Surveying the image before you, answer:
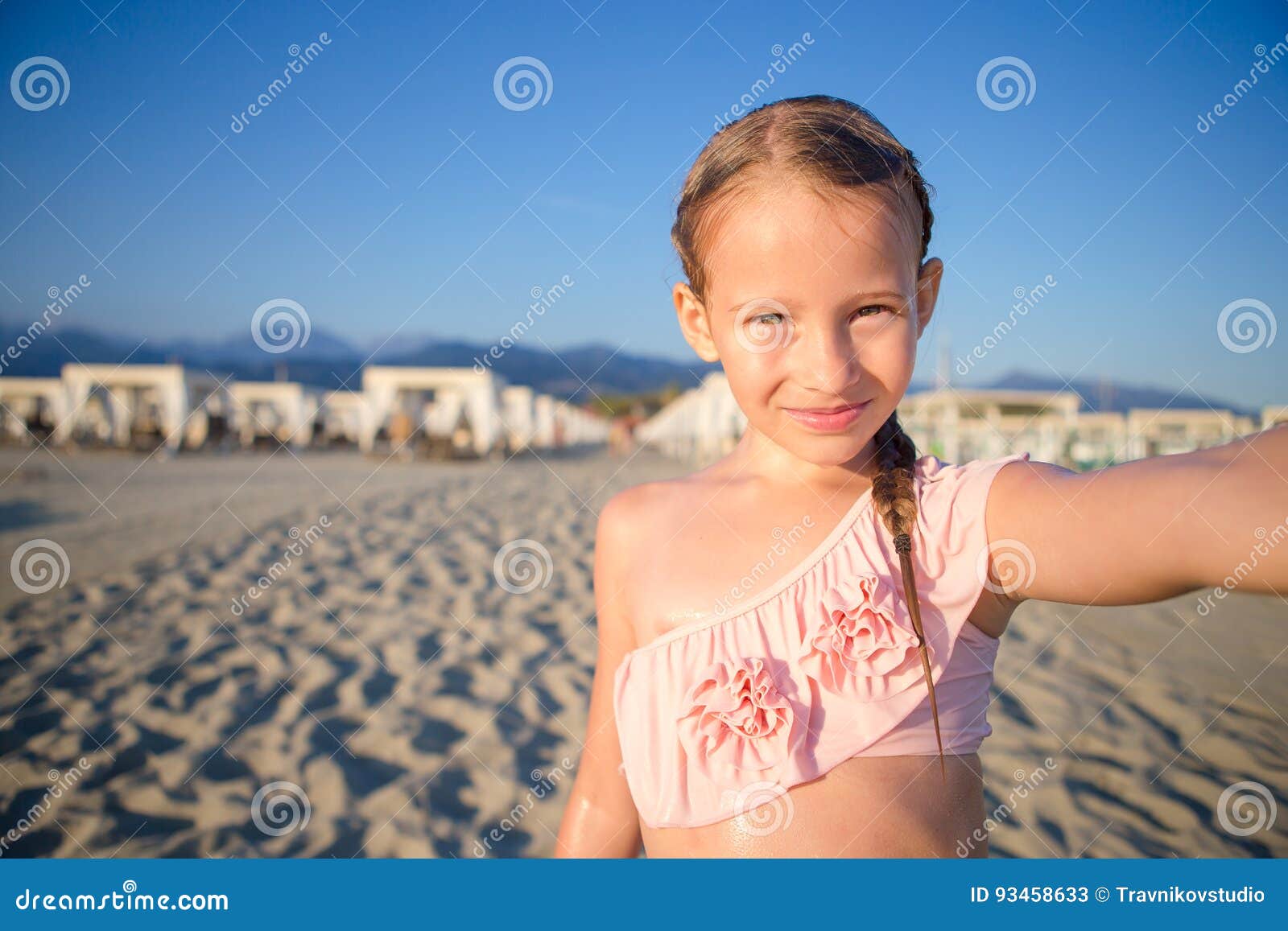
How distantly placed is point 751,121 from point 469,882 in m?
1.23

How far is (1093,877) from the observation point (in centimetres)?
116

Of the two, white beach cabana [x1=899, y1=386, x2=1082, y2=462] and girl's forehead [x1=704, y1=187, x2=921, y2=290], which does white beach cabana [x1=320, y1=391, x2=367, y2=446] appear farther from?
girl's forehead [x1=704, y1=187, x2=921, y2=290]

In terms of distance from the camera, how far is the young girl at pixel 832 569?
2.93 feet

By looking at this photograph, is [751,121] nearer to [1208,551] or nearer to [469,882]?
[1208,551]

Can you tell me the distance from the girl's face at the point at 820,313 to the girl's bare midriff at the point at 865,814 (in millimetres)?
401

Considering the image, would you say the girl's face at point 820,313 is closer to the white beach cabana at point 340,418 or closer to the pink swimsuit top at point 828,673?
the pink swimsuit top at point 828,673

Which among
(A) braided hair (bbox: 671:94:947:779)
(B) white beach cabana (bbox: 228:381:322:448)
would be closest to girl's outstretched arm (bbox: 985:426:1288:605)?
(A) braided hair (bbox: 671:94:947:779)

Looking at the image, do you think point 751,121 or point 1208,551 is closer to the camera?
point 1208,551

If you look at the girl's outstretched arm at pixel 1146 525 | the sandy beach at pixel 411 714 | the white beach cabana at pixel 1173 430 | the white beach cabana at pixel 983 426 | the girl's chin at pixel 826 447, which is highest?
the white beach cabana at pixel 983 426

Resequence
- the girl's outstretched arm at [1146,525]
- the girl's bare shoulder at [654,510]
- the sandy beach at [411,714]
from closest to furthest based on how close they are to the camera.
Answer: the girl's outstretched arm at [1146,525] < the girl's bare shoulder at [654,510] < the sandy beach at [411,714]

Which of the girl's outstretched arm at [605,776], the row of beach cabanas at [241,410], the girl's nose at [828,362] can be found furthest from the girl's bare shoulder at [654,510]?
the row of beach cabanas at [241,410]

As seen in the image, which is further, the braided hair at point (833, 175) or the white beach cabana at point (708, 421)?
the white beach cabana at point (708, 421)

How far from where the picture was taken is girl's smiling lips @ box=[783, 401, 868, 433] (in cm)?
93

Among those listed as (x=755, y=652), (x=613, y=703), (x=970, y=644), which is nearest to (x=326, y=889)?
(x=613, y=703)
